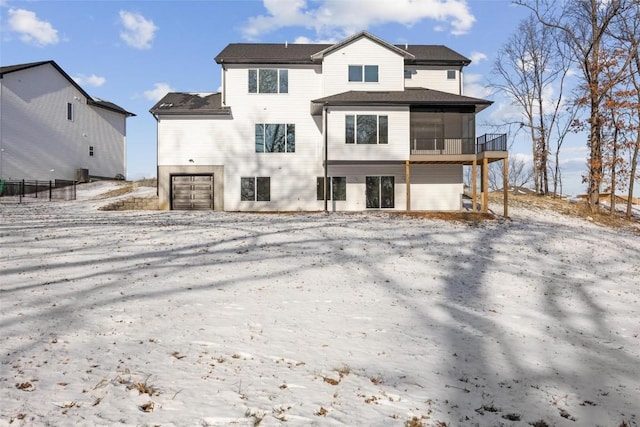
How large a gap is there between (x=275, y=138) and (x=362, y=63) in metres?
6.59

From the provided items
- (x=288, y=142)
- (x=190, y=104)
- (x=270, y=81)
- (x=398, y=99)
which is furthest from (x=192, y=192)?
(x=398, y=99)

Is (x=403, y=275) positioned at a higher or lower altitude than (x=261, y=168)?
lower

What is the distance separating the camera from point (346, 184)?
2375cm

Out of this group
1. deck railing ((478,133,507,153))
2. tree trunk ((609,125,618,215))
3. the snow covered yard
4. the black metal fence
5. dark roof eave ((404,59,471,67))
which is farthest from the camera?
the black metal fence

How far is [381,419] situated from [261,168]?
20.6 m


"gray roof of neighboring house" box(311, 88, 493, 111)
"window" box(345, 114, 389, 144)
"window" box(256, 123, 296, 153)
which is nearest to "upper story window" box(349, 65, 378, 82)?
"gray roof of neighboring house" box(311, 88, 493, 111)

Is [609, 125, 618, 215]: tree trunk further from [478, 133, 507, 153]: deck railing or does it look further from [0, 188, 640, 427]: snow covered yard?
[0, 188, 640, 427]: snow covered yard

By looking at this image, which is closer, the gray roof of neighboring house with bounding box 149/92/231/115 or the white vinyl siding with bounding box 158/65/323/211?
the gray roof of neighboring house with bounding box 149/92/231/115

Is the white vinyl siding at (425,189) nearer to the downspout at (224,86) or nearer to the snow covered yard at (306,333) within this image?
the downspout at (224,86)

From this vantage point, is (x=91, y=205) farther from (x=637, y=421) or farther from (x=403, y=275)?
(x=637, y=421)

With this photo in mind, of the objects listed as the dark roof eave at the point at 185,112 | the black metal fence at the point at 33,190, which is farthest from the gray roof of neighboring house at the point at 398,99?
the black metal fence at the point at 33,190

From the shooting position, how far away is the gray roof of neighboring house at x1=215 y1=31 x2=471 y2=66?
76.7 feet

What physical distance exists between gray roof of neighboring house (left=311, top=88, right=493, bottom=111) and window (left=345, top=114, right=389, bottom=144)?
794mm

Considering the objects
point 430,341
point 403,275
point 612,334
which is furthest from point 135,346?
point 612,334
